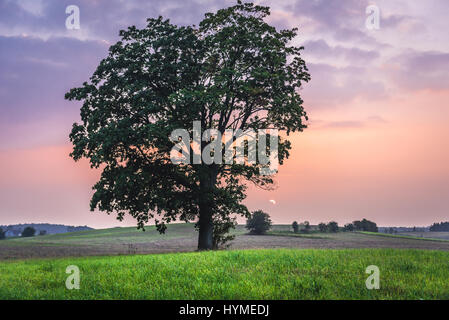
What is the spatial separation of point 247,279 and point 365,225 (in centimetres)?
9585

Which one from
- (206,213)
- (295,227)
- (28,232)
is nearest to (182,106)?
(206,213)

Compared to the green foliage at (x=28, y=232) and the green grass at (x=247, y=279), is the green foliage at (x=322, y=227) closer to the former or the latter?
the green grass at (x=247, y=279)

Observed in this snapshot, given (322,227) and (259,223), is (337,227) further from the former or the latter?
(259,223)

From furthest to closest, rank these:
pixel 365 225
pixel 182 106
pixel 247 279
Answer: pixel 365 225 < pixel 182 106 < pixel 247 279

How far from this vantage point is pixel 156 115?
27500mm

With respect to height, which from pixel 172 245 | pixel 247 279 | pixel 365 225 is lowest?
pixel 365 225

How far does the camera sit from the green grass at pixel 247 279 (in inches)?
410

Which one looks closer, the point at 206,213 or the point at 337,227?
the point at 206,213

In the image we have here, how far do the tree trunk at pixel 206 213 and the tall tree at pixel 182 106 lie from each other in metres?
0.08

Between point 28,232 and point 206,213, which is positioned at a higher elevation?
point 206,213

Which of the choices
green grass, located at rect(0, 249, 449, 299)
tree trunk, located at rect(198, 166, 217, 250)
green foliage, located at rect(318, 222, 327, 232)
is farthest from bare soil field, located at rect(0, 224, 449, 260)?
green foliage, located at rect(318, 222, 327, 232)

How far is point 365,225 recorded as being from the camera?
326ft
